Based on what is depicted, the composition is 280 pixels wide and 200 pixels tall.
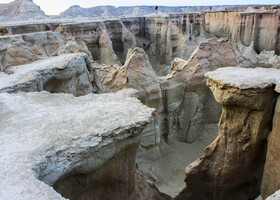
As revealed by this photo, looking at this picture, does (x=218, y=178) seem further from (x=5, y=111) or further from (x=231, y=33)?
(x=231, y=33)

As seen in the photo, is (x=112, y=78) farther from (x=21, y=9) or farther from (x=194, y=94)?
(x=21, y=9)

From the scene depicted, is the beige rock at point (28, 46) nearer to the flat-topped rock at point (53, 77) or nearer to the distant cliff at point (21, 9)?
the flat-topped rock at point (53, 77)

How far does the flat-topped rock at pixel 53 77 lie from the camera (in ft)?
13.8

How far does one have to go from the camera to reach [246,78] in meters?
3.87

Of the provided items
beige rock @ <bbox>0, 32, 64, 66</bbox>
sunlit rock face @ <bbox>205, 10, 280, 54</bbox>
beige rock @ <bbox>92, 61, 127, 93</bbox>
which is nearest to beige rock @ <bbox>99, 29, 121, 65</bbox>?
beige rock @ <bbox>0, 32, 64, 66</bbox>

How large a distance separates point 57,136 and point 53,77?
259cm

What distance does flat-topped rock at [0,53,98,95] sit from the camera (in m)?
4.20

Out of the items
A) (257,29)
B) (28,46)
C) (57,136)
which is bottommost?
(57,136)

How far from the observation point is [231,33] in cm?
1611

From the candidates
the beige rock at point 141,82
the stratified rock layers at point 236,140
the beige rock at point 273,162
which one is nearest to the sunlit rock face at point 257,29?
the beige rock at point 141,82

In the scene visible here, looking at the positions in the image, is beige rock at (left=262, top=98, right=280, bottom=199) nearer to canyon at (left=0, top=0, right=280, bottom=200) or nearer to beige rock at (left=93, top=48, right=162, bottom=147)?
canyon at (left=0, top=0, right=280, bottom=200)

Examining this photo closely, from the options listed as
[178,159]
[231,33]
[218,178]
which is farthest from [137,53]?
[231,33]

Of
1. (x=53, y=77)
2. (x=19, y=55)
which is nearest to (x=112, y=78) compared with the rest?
(x=53, y=77)

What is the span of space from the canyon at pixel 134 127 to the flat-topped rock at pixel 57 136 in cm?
1
